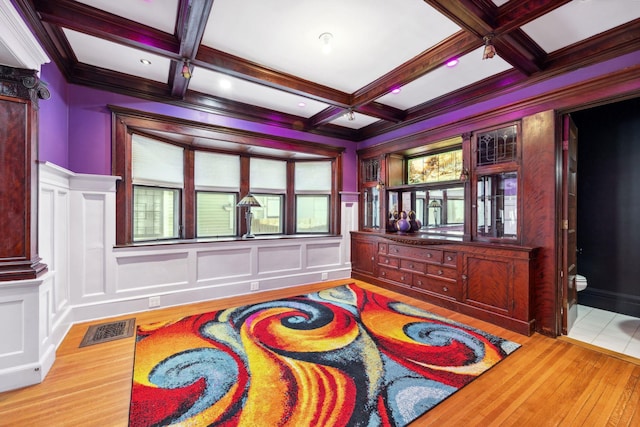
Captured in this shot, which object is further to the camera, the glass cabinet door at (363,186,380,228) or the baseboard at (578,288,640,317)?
the glass cabinet door at (363,186,380,228)

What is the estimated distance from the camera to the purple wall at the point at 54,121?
2400mm

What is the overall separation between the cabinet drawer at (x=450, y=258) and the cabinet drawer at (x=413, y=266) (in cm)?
33

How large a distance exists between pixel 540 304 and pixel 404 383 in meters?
1.96

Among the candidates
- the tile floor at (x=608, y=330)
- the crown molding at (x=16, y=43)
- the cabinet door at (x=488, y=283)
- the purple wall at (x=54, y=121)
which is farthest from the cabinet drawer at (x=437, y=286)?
the crown molding at (x=16, y=43)

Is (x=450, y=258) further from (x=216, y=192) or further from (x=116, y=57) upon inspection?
(x=116, y=57)

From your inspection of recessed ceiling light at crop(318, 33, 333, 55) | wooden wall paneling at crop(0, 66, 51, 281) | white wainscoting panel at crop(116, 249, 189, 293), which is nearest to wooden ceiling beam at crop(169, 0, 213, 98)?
recessed ceiling light at crop(318, 33, 333, 55)

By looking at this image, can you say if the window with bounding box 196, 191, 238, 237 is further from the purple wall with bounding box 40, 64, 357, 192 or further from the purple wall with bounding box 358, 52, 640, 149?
the purple wall with bounding box 358, 52, 640, 149

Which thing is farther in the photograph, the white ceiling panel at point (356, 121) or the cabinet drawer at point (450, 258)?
the white ceiling panel at point (356, 121)

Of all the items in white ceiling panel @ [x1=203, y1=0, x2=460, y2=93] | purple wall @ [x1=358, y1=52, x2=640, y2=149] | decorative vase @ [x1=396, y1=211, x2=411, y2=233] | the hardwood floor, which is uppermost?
white ceiling panel @ [x1=203, y1=0, x2=460, y2=93]

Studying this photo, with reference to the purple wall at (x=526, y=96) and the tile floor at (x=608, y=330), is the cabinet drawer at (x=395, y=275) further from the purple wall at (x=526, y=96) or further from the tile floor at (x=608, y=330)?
the purple wall at (x=526, y=96)

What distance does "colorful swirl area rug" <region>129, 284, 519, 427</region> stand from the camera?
1.78 m

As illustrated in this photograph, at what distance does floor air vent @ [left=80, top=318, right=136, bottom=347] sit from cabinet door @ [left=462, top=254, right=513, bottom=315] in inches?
152

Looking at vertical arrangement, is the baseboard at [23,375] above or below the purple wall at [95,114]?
below

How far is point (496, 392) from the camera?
199 cm
